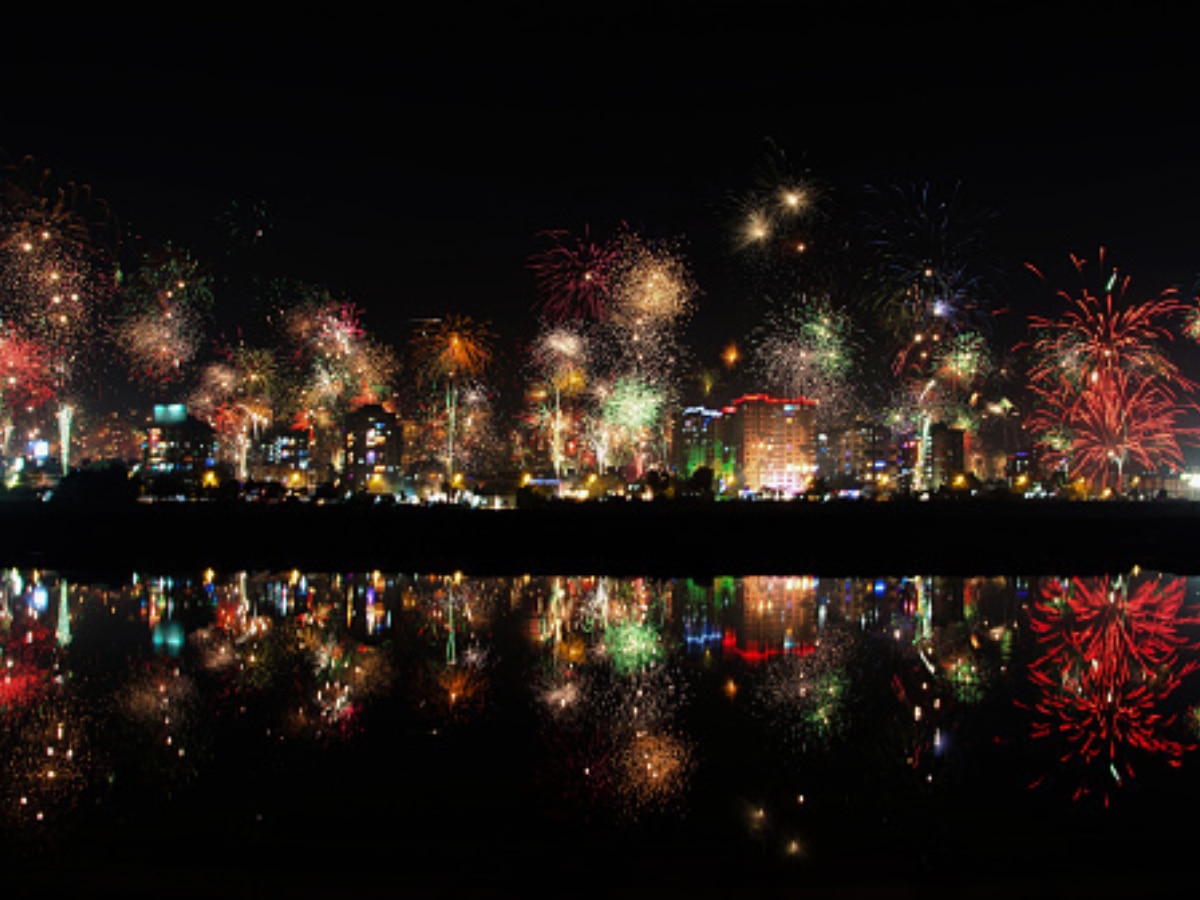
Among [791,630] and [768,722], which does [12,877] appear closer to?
[768,722]

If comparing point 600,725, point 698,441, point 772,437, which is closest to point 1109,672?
point 600,725

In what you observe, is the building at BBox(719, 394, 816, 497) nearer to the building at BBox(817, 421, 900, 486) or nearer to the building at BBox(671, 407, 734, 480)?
the building at BBox(671, 407, 734, 480)

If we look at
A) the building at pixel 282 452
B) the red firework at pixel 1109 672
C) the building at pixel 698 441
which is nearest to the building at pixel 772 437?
the building at pixel 698 441

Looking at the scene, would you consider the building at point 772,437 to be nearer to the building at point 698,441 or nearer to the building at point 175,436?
the building at point 698,441

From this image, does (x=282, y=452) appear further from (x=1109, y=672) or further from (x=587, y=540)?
(x=1109, y=672)

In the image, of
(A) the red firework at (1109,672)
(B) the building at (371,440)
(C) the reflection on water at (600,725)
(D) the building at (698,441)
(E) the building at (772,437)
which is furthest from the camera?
(D) the building at (698,441)

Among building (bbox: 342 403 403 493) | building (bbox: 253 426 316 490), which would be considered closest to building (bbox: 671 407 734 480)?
building (bbox: 342 403 403 493)
